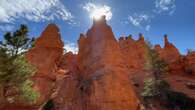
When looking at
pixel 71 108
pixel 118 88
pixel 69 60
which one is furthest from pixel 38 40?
pixel 118 88

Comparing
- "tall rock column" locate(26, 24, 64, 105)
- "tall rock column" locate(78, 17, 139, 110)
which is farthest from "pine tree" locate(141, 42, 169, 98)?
"tall rock column" locate(26, 24, 64, 105)

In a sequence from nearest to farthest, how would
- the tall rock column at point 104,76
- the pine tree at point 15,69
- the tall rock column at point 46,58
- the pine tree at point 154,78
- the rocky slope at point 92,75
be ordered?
the pine tree at point 15,69 < the tall rock column at point 104,76 < the rocky slope at point 92,75 < the pine tree at point 154,78 < the tall rock column at point 46,58

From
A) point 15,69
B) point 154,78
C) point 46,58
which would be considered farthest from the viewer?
point 46,58

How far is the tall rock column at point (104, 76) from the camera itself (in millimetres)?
27203

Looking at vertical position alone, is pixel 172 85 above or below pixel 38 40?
below

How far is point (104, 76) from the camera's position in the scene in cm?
2898

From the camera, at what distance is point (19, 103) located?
3066cm

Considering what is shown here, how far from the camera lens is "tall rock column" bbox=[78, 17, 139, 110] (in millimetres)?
27203

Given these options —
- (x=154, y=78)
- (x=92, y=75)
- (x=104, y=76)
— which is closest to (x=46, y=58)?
(x=92, y=75)

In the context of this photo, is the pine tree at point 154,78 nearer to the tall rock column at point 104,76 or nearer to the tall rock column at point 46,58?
the tall rock column at point 104,76

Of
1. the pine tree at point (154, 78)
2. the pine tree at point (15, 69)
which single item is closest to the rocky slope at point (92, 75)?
the pine tree at point (154, 78)

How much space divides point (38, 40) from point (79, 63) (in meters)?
10.7

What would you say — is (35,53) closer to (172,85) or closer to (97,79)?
(97,79)

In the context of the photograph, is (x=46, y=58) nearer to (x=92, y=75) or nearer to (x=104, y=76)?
(x=92, y=75)
